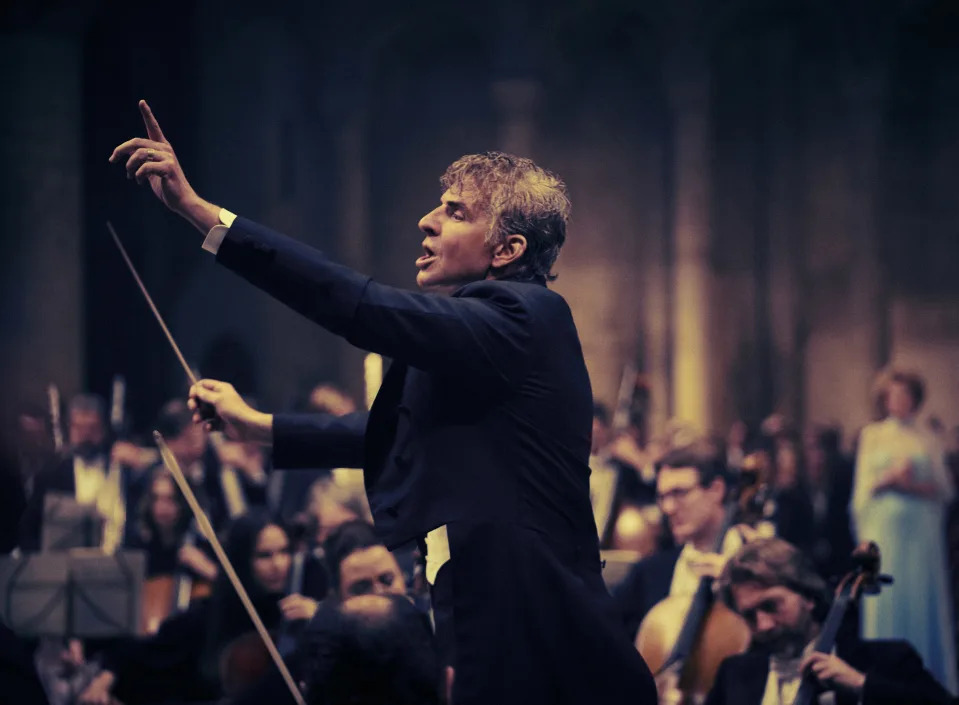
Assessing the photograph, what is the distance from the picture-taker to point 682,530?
17.9ft

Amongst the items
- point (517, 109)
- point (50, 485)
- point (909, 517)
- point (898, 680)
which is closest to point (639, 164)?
point (517, 109)

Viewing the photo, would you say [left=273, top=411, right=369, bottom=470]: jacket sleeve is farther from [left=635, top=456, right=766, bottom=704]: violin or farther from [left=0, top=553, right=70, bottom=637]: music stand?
[left=0, top=553, right=70, bottom=637]: music stand

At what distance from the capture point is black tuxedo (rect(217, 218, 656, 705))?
2533mm

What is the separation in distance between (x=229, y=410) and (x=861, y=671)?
7.72 ft

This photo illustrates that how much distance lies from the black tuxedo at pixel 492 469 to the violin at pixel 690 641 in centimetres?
212

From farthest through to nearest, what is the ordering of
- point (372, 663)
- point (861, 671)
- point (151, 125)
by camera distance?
point (861, 671) → point (372, 663) → point (151, 125)

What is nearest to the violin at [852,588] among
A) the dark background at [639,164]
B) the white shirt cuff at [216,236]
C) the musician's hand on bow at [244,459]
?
the white shirt cuff at [216,236]

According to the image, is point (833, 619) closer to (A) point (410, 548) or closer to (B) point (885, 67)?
(A) point (410, 548)

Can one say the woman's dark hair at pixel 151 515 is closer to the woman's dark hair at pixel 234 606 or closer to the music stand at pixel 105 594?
the woman's dark hair at pixel 234 606

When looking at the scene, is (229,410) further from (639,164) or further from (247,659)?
(639,164)

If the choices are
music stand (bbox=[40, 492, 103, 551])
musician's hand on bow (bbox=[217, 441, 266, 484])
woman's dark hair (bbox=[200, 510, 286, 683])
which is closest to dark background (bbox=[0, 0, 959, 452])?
musician's hand on bow (bbox=[217, 441, 266, 484])

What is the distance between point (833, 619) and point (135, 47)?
444 inches

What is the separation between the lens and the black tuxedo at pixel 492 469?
2.53 meters

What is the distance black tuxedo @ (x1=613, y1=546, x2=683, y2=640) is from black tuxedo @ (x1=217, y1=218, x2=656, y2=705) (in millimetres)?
2515
